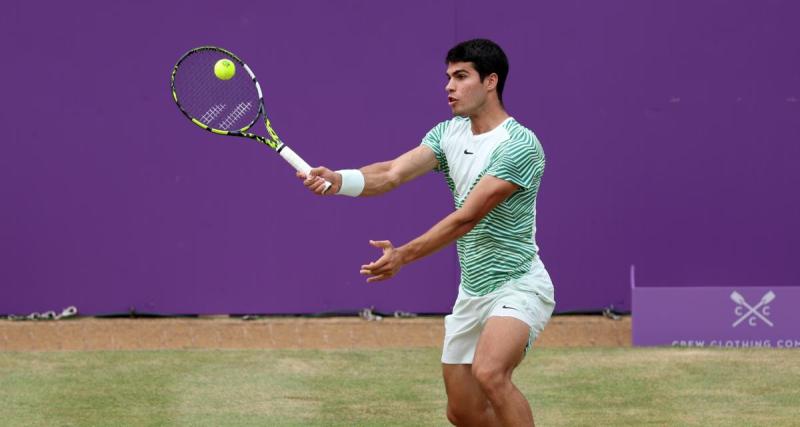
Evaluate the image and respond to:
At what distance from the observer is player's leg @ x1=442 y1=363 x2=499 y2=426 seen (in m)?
6.11

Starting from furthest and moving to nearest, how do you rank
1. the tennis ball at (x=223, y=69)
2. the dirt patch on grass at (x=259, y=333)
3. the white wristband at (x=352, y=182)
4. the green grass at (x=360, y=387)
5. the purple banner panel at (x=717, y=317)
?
the dirt patch on grass at (x=259, y=333)
the purple banner panel at (x=717, y=317)
the green grass at (x=360, y=387)
the tennis ball at (x=223, y=69)
the white wristband at (x=352, y=182)

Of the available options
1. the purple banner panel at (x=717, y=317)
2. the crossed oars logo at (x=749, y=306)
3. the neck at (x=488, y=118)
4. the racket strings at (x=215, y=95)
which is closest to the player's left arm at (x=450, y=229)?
the neck at (x=488, y=118)

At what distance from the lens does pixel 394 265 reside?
5598 mm

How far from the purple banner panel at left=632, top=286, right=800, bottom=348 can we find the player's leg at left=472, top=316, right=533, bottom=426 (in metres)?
3.89

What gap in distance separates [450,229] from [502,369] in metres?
0.60

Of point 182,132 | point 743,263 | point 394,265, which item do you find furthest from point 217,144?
point 394,265

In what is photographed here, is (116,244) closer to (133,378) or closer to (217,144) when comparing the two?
(217,144)

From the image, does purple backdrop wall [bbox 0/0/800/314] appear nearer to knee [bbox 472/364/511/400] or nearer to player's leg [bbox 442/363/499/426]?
player's leg [bbox 442/363/499/426]

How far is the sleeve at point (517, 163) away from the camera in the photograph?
5.91 meters

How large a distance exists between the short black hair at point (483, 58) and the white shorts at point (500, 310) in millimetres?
805

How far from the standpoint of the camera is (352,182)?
20.8 ft

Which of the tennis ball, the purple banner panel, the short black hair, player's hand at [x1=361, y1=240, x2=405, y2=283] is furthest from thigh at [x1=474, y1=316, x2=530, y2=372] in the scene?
the purple banner panel

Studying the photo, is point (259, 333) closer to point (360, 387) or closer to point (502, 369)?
point (360, 387)

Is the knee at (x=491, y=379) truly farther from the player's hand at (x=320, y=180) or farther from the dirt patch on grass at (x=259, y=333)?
the dirt patch on grass at (x=259, y=333)
